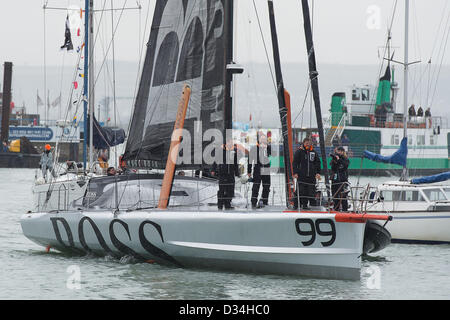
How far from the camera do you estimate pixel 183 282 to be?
13523 mm

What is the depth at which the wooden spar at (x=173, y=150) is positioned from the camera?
14859 millimetres

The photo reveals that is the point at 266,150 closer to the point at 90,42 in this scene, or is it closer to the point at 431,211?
the point at 431,211

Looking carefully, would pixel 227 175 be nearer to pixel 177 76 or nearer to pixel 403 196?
pixel 177 76

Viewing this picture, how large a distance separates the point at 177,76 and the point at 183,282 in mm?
4621

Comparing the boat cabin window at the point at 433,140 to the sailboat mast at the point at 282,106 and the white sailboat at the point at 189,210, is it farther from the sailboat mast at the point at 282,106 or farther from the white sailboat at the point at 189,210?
the sailboat mast at the point at 282,106

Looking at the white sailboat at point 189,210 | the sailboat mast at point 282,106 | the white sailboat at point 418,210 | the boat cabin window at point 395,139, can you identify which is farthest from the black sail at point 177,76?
the boat cabin window at point 395,139

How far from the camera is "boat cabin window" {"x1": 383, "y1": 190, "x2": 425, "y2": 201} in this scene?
22.1 meters

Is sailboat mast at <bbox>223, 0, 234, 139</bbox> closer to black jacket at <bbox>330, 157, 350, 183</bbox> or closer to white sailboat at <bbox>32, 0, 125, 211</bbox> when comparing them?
black jacket at <bbox>330, 157, 350, 183</bbox>

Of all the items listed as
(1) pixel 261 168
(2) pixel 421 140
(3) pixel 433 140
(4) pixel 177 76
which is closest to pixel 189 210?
(1) pixel 261 168

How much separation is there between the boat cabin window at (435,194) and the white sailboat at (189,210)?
7.54 m

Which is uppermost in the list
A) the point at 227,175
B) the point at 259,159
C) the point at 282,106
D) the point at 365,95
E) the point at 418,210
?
the point at 365,95

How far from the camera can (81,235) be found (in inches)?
627

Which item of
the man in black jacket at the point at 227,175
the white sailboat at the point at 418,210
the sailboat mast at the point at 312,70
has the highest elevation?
the sailboat mast at the point at 312,70

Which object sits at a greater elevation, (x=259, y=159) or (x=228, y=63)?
(x=228, y=63)
